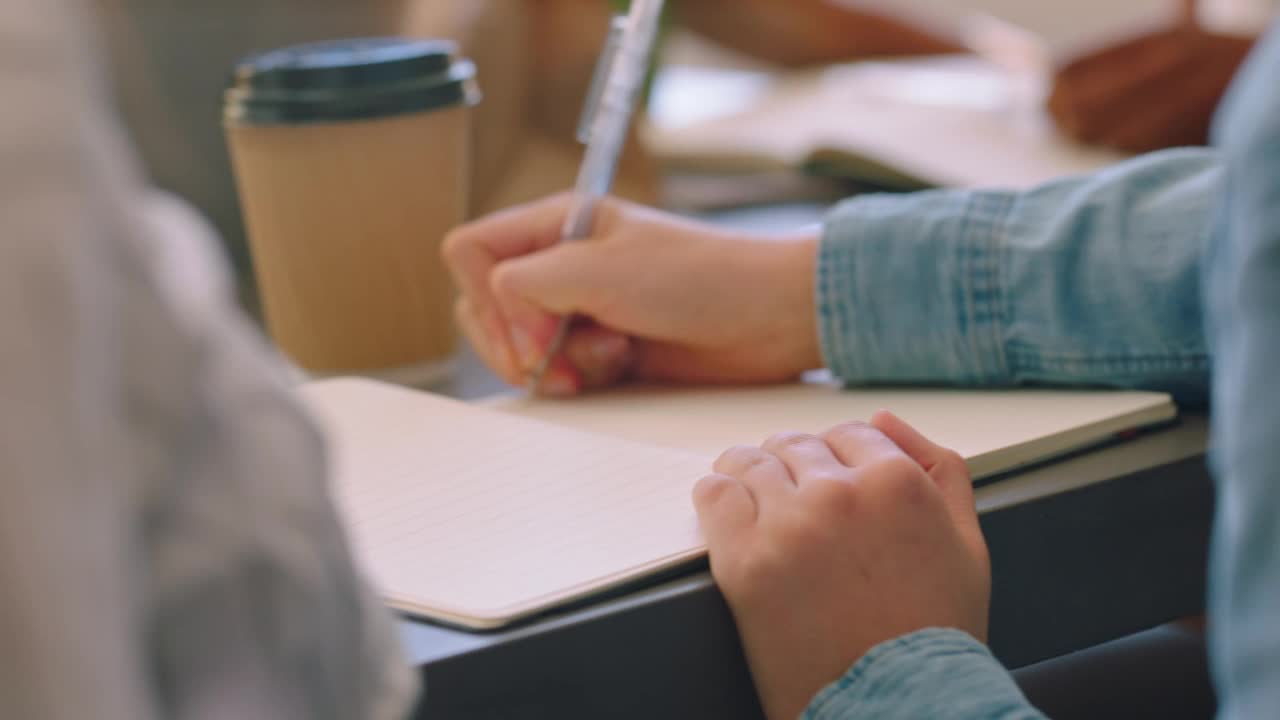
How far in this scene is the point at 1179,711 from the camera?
0.57 metres

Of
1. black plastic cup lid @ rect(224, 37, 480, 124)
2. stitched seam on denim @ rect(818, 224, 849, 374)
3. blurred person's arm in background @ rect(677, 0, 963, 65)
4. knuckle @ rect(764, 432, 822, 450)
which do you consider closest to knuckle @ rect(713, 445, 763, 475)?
knuckle @ rect(764, 432, 822, 450)

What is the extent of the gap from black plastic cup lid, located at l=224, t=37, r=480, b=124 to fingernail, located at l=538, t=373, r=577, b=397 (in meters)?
0.15

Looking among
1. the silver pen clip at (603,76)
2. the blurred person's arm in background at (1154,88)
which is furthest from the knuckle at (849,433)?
the blurred person's arm in background at (1154,88)

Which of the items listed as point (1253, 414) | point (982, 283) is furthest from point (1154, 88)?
point (1253, 414)

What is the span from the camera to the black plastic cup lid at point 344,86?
0.61 meters

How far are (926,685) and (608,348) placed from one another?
0.28 metres

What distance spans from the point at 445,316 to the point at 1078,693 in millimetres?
349

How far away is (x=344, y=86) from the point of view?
0.61 metres

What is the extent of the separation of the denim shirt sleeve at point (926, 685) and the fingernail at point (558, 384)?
253mm

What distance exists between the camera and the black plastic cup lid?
61 cm

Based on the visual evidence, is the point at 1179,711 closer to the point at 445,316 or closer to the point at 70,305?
the point at 445,316

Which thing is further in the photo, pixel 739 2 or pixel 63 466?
pixel 739 2

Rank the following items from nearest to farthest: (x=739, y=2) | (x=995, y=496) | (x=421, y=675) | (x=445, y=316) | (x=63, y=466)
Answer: (x=63, y=466) → (x=421, y=675) → (x=995, y=496) → (x=445, y=316) → (x=739, y=2)

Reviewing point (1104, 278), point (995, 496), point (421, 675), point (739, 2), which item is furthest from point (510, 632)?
point (739, 2)
